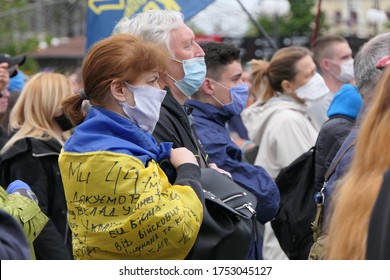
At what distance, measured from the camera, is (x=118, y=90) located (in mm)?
3920

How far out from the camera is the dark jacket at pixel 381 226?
229 centimetres

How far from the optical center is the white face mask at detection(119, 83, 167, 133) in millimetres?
3914

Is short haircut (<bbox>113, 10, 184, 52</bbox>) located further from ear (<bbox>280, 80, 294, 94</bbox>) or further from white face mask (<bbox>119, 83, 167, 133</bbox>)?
ear (<bbox>280, 80, 294, 94</bbox>)

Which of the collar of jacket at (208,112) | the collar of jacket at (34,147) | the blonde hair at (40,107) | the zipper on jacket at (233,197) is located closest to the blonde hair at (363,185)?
the zipper on jacket at (233,197)

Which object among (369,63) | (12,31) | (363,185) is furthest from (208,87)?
(12,31)

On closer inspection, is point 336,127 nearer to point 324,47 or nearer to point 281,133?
point 281,133

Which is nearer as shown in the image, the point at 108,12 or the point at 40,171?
the point at 40,171

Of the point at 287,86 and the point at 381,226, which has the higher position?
the point at 381,226

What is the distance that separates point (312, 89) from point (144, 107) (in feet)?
11.6

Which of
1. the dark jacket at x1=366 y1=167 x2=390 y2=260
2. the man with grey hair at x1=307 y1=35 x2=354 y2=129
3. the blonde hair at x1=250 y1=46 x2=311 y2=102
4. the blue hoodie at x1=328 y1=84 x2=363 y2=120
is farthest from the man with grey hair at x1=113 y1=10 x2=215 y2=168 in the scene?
the man with grey hair at x1=307 y1=35 x2=354 y2=129

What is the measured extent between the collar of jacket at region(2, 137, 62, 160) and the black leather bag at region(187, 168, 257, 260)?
94.3 inches

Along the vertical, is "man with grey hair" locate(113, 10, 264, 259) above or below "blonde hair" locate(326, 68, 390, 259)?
below
